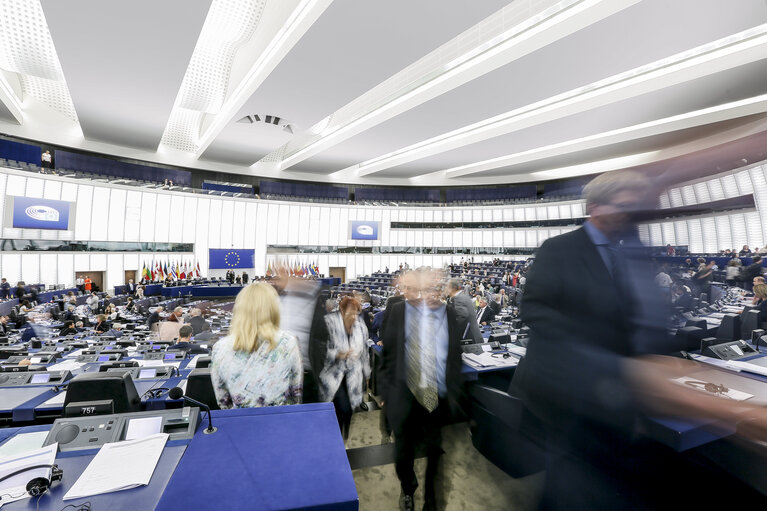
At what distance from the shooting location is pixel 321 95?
12.9 m

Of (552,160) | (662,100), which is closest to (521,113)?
(662,100)

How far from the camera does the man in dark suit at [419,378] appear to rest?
8.50ft

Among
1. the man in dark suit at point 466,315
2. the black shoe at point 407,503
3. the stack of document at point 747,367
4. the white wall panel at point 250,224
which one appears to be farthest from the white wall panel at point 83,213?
the stack of document at point 747,367

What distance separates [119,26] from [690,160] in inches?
514

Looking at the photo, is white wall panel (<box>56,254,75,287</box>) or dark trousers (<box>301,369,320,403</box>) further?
white wall panel (<box>56,254,75,287</box>)

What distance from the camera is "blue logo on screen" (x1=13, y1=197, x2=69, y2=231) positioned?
14711 millimetres

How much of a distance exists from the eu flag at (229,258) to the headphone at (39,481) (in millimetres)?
24525

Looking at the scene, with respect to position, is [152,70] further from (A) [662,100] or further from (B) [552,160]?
(B) [552,160]

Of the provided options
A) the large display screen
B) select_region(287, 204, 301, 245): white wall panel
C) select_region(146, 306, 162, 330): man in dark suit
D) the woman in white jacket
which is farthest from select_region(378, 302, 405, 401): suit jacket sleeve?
select_region(287, 204, 301, 245): white wall panel

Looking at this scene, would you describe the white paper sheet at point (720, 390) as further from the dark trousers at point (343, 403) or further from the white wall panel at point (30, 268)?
the white wall panel at point (30, 268)

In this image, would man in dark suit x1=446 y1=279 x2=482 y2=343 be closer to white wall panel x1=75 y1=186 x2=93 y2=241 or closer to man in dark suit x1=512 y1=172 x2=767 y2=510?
man in dark suit x1=512 y1=172 x2=767 y2=510

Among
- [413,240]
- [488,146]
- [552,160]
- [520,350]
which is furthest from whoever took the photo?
[413,240]

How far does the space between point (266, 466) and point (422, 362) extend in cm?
178

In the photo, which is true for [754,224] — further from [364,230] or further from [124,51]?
[364,230]
